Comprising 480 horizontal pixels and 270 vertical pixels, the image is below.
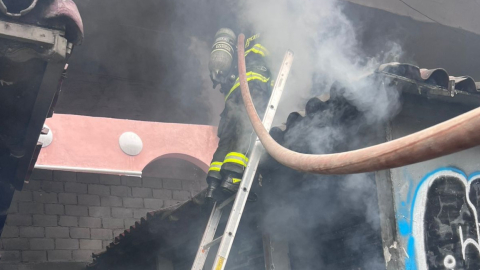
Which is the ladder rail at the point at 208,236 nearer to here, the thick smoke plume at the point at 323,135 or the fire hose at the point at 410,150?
the thick smoke plume at the point at 323,135

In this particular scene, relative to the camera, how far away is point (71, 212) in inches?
319

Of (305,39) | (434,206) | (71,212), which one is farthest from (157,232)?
(434,206)

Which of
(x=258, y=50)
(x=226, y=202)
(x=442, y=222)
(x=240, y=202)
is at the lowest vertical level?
(x=442, y=222)

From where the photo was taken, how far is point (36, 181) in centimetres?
793

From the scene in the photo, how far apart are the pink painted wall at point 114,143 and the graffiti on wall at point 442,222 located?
544cm

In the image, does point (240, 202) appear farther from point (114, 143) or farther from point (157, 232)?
point (114, 143)

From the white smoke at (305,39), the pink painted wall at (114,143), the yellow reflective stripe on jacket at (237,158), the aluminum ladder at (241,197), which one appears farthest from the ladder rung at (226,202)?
the pink painted wall at (114,143)

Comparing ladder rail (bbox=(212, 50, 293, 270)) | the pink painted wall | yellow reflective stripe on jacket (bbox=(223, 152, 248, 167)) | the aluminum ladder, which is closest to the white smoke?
the aluminum ladder

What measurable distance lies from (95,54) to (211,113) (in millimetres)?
2298

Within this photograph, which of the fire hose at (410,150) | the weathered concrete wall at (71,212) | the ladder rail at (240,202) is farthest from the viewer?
the weathered concrete wall at (71,212)

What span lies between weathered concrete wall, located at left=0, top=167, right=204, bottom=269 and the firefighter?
4004 mm

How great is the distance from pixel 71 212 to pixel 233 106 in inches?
179

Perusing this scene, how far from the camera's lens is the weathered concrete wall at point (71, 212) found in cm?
758

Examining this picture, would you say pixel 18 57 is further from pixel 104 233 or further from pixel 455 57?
pixel 455 57
